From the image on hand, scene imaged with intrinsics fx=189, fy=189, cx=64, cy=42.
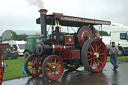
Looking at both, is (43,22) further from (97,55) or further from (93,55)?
(97,55)

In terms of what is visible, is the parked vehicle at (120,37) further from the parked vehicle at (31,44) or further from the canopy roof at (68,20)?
the canopy roof at (68,20)

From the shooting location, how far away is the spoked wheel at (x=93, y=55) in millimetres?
7180

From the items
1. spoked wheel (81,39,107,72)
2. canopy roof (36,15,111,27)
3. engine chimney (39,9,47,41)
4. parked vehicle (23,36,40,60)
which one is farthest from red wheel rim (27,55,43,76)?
parked vehicle (23,36,40,60)

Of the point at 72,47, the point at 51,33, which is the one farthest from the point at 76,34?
the point at 51,33

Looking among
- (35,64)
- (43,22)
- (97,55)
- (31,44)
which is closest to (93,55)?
(97,55)

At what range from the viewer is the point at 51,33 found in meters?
7.35

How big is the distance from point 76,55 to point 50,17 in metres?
1.79

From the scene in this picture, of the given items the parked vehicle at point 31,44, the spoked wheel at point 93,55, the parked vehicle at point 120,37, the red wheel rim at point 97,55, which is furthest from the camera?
the parked vehicle at point 120,37

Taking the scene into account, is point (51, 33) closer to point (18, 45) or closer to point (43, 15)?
point (43, 15)

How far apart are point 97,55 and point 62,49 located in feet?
5.26

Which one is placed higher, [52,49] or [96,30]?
[96,30]

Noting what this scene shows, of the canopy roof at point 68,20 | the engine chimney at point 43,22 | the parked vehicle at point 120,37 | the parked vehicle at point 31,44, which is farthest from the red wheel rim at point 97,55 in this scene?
the parked vehicle at point 120,37

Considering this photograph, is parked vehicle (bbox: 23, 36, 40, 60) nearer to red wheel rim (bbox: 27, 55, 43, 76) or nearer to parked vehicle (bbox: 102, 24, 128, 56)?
parked vehicle (bbox: 102, 24, 128, 56)

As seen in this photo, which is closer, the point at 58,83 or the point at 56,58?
the point at 58,83
